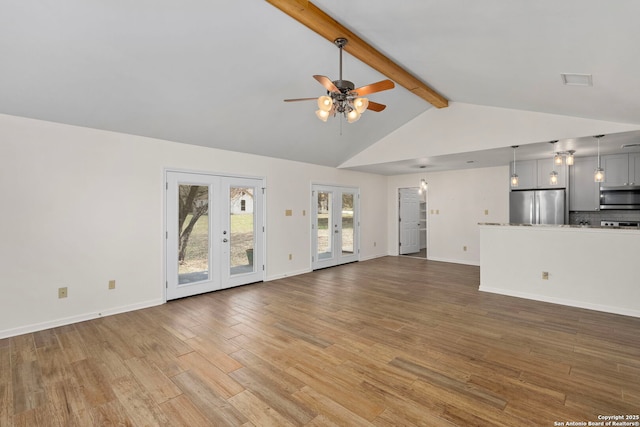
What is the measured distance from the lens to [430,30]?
2.76m

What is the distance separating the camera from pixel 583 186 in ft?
19.5

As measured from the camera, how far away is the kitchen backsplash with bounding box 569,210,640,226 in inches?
227

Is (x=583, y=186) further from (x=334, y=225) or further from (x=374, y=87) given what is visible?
(x=374, y=87)

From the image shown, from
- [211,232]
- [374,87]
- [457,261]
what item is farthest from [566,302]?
[211,232]

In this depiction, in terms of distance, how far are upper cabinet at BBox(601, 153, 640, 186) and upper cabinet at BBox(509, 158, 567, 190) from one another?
63 centimetres

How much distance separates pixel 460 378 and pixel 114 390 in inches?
113

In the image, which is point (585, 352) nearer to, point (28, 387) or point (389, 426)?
point (389, 426)

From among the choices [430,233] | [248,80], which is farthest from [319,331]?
[430,233]

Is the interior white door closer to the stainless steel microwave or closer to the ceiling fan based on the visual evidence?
the stainless steel microwave

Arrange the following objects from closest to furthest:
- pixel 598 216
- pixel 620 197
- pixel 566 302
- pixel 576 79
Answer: pixel 576 79
pixel 566 302
pixel 620 197
pixel 598 216

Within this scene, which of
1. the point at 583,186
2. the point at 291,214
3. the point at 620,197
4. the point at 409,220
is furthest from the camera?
the point at 409,220

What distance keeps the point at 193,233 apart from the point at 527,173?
6.87 m

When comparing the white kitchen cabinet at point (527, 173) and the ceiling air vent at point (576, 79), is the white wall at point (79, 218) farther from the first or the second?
the white kitchen cabinet at point (527, 173)

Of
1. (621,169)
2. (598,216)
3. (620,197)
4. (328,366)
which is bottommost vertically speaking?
(328,366)
